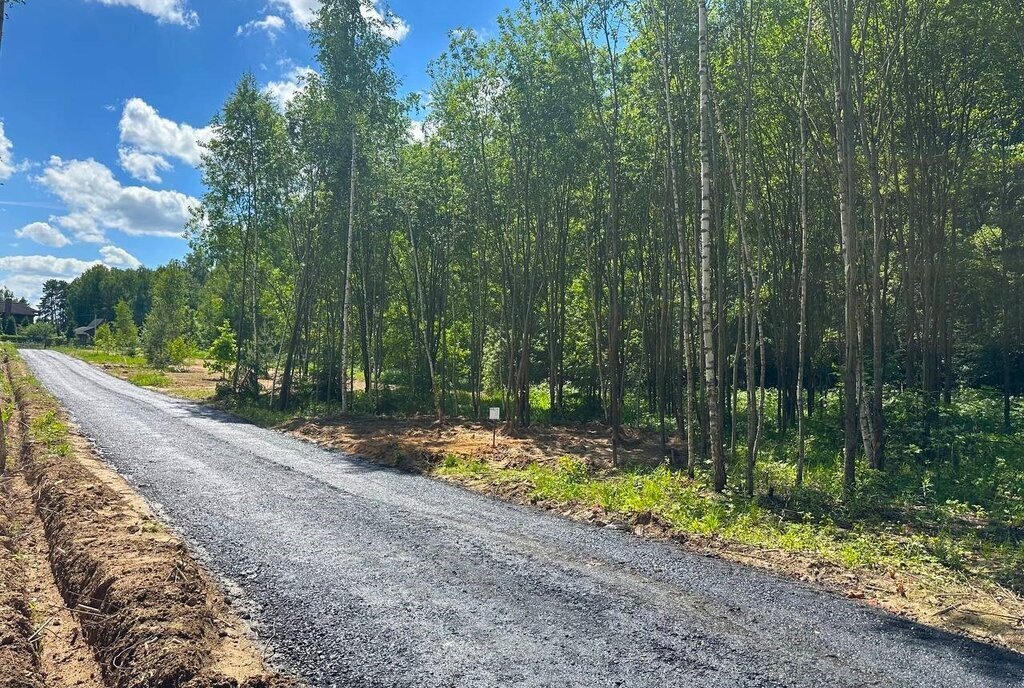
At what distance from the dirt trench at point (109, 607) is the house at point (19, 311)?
335ft

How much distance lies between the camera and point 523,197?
1572 centimetres

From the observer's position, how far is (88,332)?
8606 centimetres

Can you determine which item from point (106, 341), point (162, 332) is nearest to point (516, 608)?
point (162, 332)

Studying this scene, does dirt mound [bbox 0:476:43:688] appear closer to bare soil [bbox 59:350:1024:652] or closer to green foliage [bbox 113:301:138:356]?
bare soil [bbox 59:350:1024:652]

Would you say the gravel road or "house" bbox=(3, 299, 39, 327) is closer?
the gravel road

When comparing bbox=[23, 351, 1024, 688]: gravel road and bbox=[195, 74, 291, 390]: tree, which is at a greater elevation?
bbox=[195, 74, 291, 390]: tree

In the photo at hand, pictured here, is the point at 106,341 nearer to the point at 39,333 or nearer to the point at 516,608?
the point at 39,333

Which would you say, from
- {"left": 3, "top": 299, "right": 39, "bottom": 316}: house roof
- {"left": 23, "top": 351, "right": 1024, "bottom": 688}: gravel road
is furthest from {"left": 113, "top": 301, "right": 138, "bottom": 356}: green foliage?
{"left": 23, "top": 351, "right": 1024, "bottom": 688}: gravel road

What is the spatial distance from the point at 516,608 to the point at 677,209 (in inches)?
280

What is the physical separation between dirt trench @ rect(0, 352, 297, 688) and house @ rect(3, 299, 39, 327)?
102157 mm

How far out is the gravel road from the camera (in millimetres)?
3709

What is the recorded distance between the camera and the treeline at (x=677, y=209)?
9758 millimetres

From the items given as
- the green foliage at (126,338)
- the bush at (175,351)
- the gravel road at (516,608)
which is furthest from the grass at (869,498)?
the green foliage at (126,338)

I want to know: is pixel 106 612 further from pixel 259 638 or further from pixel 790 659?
pixel 790 659
